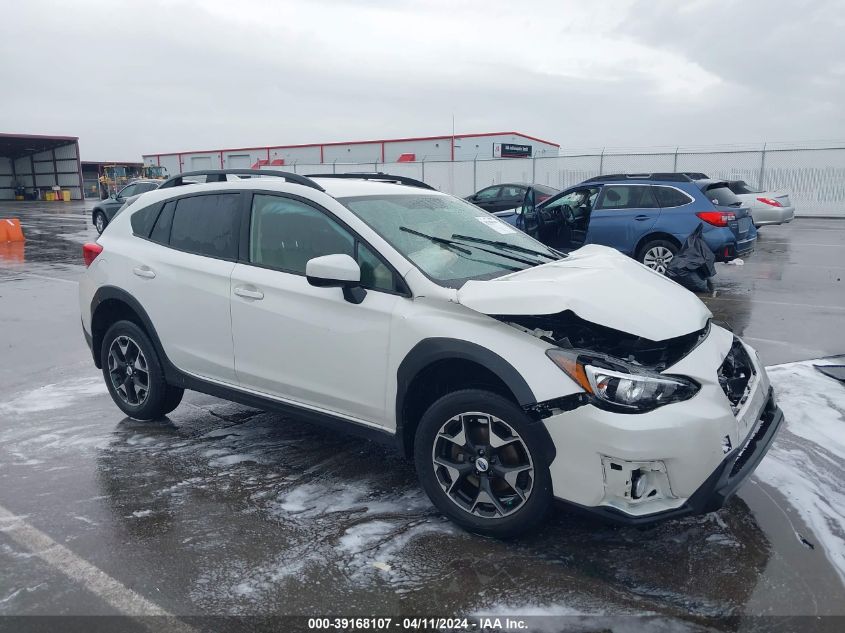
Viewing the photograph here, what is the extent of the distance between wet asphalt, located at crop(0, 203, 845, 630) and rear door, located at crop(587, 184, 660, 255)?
7.07 m

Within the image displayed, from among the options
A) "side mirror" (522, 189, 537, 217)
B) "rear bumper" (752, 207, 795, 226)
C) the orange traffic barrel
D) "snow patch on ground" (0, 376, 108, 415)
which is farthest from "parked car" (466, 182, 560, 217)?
"snow patch on ground" (0, 376, 108, 415)

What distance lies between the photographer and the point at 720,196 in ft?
34.8

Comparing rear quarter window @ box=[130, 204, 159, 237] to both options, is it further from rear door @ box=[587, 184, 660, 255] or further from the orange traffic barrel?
the orange traffic barrel

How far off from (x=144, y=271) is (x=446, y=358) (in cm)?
253

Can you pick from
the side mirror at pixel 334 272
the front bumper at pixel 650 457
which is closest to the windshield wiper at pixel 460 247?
the side mirror at pixel 334 272

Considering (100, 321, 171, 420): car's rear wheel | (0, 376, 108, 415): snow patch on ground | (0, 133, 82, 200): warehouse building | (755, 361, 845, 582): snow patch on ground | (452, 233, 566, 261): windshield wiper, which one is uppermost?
(0, 133, 82, 200): warehouse building

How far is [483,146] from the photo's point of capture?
115 ft

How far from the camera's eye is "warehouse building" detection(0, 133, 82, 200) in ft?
150

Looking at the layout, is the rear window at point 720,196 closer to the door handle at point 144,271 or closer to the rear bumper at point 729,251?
the rear bumper at point 729,251

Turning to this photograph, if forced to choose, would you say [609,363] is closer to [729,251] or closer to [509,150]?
[729,251]

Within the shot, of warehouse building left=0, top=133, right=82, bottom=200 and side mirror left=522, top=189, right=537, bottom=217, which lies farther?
warehouse building left=0, top=133, right=82, bottom=200

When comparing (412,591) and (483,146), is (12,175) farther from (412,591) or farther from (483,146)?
(412,591)

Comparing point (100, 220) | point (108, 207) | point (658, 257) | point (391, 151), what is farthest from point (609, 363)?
point (391, 151)

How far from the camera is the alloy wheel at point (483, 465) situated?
10.6 ft
